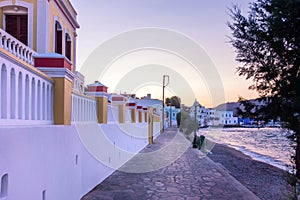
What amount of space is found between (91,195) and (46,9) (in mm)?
4546

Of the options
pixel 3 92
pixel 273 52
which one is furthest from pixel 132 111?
pixel 3 92

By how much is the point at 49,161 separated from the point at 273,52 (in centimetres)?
695

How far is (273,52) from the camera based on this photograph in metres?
8.98

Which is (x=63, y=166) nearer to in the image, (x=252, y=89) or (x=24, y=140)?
(x=24, y=140)

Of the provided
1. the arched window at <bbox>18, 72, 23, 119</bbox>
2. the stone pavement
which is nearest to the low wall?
the arched window at <bbox>18, 72, 23, 119</bbox>

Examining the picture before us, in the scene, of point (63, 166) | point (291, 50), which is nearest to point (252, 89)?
point (291, 50)

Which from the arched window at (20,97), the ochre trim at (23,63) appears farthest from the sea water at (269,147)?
the arched window at (20,97)

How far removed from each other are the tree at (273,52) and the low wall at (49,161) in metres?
4.53

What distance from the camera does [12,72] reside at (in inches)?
130

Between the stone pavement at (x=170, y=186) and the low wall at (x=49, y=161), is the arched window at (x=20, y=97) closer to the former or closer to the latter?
the low wall at (x=49, y=161)

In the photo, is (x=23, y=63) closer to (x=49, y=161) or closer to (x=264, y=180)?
(x=49, y=161)

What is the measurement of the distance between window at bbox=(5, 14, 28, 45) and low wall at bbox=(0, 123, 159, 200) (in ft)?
9.53

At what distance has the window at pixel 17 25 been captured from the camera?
813cm

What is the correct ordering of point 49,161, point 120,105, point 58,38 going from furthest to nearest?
point 120,105 < point 58,38 < point 49,161
